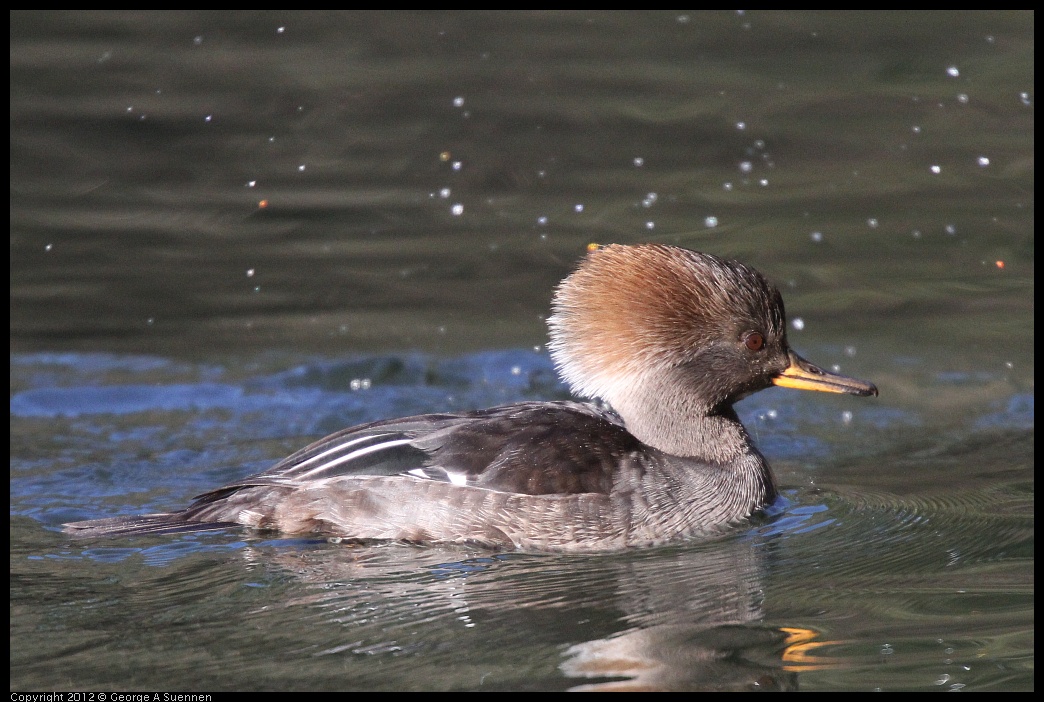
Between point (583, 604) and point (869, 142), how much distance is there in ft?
22.2

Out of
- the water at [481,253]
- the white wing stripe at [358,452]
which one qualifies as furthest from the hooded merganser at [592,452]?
the water at [481,253]

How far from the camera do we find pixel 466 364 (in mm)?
9055

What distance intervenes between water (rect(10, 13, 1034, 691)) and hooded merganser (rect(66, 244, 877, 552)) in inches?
5.4

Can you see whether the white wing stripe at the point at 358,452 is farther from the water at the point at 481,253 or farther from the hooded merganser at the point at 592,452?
the water at the point at 481,253

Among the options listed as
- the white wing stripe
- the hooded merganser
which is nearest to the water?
the hooded merganser

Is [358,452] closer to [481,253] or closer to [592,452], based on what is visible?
[592,452]

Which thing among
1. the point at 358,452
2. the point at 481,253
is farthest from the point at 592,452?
the point at 481,253

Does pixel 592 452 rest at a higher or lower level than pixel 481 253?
lower

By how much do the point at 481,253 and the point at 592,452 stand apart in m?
4.62

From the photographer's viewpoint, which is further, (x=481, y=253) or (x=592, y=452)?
(x=481, y=253)

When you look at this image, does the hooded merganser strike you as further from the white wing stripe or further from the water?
the water

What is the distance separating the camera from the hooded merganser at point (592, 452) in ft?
19.3

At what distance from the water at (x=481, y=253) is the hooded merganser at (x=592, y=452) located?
5.4 inches

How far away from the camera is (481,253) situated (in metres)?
10.4
